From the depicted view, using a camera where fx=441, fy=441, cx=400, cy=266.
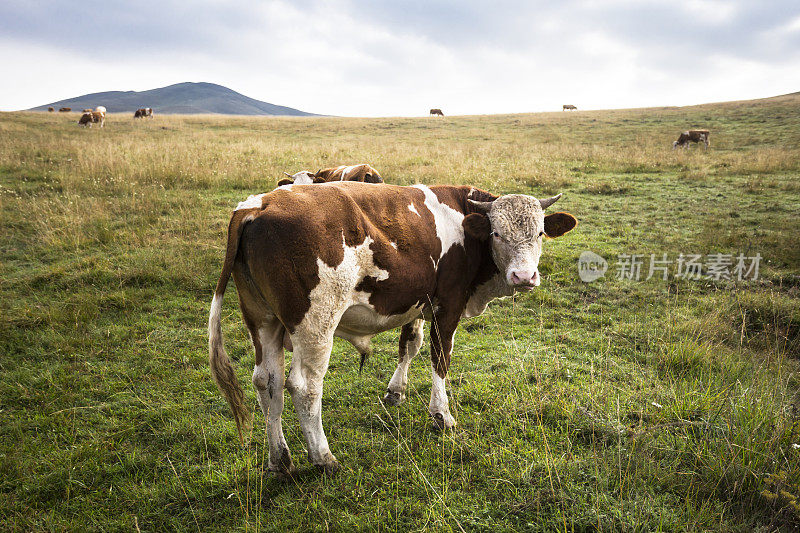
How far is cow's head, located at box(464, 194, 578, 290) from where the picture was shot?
155 inches

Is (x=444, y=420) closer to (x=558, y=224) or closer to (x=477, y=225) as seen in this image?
(x=477, y=225)

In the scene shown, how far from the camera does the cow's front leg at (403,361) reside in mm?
4617

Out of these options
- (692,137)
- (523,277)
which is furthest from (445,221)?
(692,137)

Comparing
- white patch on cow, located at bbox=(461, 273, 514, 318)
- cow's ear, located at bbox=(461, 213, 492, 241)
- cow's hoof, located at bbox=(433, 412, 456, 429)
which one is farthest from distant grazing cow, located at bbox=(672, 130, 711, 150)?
cow's hoof, located at bbox=(433, 412, 456, 429)

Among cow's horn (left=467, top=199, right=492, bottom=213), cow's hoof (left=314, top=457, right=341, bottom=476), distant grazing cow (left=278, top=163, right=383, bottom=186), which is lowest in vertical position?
cow's hoof (left=314, top=457, right=341, bottom=476)

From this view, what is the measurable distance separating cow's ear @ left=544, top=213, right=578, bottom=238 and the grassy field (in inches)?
49.5

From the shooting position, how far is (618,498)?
306cm

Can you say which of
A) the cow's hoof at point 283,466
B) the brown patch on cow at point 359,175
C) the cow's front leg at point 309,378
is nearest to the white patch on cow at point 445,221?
the cow's front leg at point 309,378

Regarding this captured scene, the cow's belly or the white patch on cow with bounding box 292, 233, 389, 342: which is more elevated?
the white patch on cow with bounding box 292, 233, 389, 342

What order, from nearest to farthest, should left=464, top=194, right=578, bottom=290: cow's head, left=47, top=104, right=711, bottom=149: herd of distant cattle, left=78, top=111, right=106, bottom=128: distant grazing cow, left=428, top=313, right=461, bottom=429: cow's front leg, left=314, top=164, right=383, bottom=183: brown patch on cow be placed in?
1. left=464, top=194, right=578, bottom=290: cow's head
2. left=428, top=313, right=461, bottom=429: cow's front leg
3. left=314, top=164, right=383, bottom=183: brown patch on cow
4. left=47, top=104, right=711, bottom=149: herd of distant cattle
5. left=78, top=111, right=106, bottom=128: distant grazing cow

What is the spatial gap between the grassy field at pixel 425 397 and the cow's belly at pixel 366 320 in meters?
0.92

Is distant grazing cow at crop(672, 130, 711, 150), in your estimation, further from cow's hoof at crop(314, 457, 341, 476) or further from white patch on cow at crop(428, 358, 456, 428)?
cow's hoof at crop(314, 457, 341, 476)

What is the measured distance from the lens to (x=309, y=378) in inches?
131

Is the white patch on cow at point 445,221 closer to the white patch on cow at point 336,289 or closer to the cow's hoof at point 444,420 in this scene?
the white patch on cow at point 336,289
